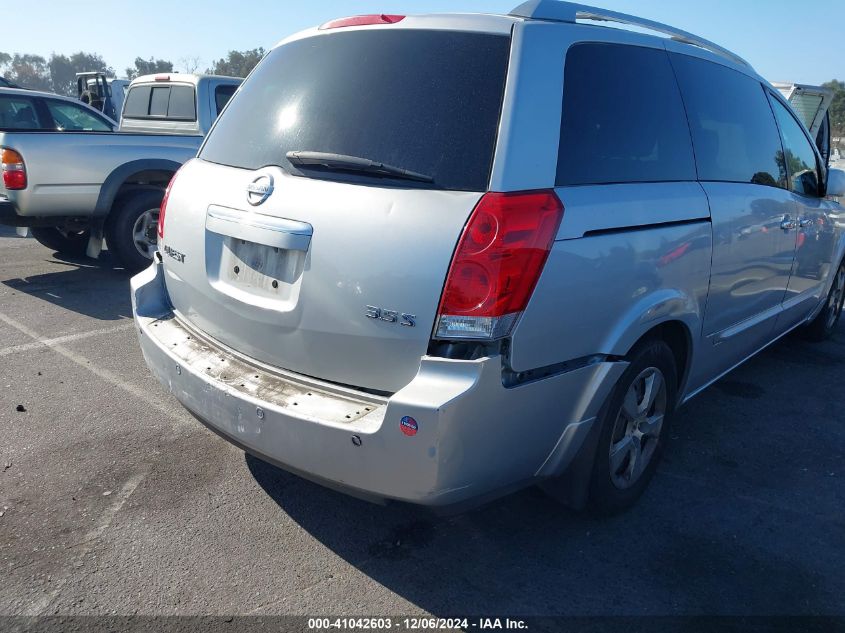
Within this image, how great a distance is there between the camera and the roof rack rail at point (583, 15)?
105 inches

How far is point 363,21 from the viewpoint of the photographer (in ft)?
9.52

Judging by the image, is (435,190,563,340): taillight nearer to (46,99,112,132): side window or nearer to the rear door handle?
the rear door handle

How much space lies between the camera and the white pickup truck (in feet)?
20.9

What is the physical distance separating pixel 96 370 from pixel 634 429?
3.42 m

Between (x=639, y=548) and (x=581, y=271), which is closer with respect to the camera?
(x=581, y=271)

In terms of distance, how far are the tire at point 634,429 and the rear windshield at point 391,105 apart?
1.12 meters

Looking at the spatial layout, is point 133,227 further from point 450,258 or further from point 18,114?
point 450,258

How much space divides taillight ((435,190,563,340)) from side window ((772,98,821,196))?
286 cm

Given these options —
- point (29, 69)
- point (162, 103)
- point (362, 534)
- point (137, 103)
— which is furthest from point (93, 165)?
point (29, 69)

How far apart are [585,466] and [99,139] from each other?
230 inches

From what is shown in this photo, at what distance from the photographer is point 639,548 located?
2957 mm

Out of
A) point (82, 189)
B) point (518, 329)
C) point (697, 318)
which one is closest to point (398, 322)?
point (518, 329)

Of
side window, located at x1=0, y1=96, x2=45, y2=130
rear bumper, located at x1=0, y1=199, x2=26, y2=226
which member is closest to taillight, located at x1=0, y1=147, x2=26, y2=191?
rear bumper, located at x1=0, y1=199, x2=26, y2=226

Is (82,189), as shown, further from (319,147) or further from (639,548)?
(639,548)
